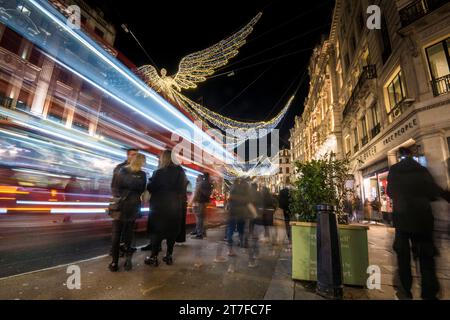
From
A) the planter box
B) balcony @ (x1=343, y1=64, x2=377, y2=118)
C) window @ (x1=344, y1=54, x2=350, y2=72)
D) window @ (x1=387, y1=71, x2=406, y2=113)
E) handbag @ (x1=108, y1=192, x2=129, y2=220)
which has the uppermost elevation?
window @ (x1=344, y1=54, x2=350, y2=72)

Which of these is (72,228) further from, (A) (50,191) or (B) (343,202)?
(B) (343,202)

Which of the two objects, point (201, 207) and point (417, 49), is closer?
point (201, 207)

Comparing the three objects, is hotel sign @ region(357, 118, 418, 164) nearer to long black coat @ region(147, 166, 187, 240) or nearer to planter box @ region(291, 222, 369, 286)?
planter box @ region(291, 222, 369, 286)

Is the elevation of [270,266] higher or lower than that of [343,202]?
lower

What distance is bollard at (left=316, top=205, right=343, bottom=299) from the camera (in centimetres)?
259

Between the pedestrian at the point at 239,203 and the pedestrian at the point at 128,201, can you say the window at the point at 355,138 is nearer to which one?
the pedestrian at the point at 239,203

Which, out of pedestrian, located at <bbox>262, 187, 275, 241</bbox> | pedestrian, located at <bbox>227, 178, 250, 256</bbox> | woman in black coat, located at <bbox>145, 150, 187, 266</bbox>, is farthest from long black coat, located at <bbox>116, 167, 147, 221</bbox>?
pedestrian, located at <bbox>262, 187, 275, 241</bbox>

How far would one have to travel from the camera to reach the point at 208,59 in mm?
8992

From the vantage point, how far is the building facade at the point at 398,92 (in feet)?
30.0

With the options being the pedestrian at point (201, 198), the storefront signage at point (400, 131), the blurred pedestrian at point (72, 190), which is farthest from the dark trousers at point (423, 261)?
the storefront signage at point (400, 131)

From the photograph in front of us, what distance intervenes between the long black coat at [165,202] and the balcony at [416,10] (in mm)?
12836

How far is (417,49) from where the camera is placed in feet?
32.8

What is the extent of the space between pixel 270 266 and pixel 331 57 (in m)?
27.3
